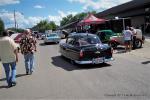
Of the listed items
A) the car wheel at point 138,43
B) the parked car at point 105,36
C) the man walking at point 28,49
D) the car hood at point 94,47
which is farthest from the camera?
the parked car at point 105,36

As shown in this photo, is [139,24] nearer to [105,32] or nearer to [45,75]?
[105,32]

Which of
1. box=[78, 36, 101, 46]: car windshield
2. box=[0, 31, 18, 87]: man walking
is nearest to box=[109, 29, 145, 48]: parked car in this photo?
box=[78, 36, 101, 46]: car windshield

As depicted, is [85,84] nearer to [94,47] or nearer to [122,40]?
[94,47]

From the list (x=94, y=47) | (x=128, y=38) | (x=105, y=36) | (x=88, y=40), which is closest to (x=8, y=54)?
(x=94, y=47)

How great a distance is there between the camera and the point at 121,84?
9.50 meters

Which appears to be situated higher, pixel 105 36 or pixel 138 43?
pixel 105 36

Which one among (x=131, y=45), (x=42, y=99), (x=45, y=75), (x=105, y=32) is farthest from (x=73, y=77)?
(x=105, y=32)

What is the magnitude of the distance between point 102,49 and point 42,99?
20.5ft

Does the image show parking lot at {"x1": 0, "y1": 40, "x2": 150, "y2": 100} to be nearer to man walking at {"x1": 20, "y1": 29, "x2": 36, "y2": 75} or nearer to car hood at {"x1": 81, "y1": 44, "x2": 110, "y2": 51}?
man walking at {"x1": 20, "y1": 29, "x2": 36, "y2": 75}

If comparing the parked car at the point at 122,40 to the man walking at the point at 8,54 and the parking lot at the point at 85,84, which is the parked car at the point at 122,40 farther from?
the man walking at the point at 8,54

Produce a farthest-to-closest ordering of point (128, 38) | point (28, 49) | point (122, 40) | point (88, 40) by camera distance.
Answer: point (122, 40), point (128, 38), point (88, 40), point (28, 49)

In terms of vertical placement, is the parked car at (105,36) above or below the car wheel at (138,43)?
above

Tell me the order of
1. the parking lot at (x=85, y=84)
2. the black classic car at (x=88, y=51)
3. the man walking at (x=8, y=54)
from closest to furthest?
the parking lot at (x=85, y=84), the man walking at (x=8, y=54), the black classic car at (x=88, y=51)

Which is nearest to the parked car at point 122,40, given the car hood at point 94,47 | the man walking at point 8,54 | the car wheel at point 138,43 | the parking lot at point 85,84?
the car wheel at point 138,43
